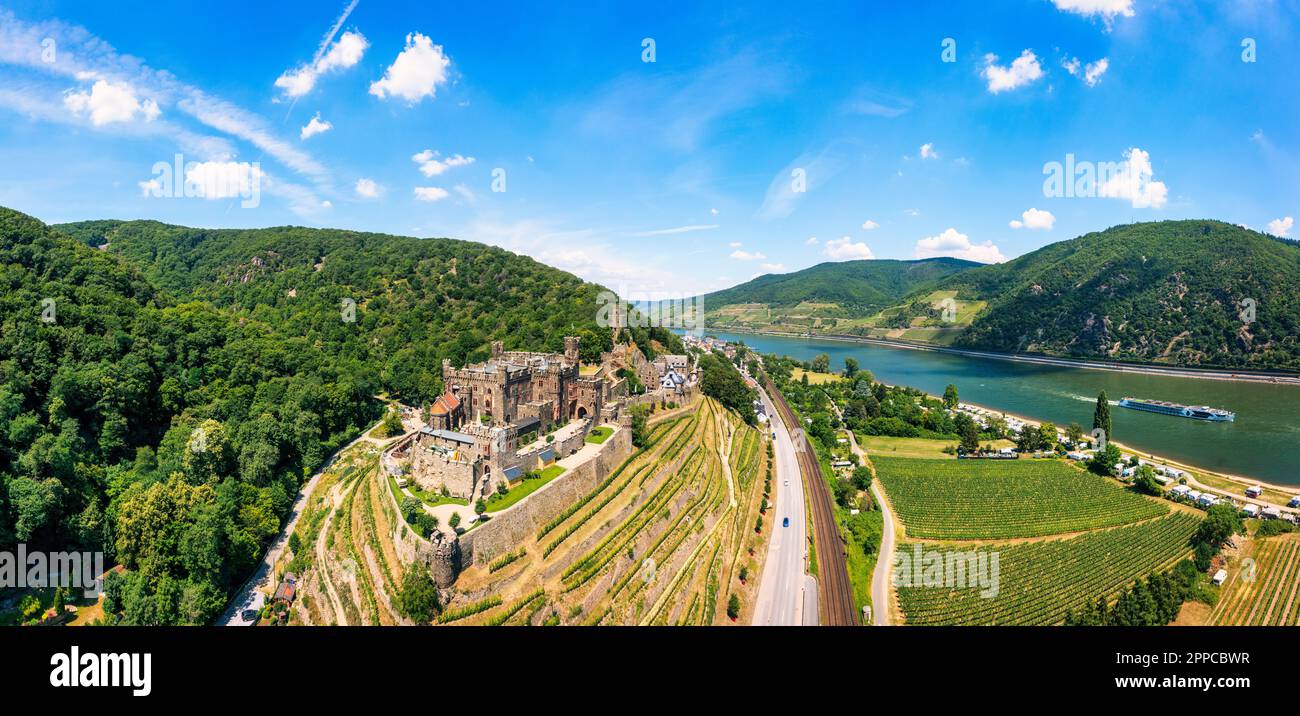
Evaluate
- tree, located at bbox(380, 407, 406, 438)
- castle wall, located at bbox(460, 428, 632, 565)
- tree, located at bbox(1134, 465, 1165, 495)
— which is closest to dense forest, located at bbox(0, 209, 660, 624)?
tree, located at bbox(380, 407, 406, 438)

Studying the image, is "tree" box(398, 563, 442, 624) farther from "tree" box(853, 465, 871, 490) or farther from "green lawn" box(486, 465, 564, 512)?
"tree" box(853, 465, 871, 490)

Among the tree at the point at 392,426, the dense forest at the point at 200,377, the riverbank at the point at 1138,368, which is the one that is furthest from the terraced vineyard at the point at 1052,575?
the riverbank at the point at 1138,368

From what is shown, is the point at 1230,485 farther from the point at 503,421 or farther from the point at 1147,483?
the point at 503,421

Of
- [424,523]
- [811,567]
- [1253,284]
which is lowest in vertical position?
[811,567]

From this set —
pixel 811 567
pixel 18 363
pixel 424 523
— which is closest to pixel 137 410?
pixel 18 363
